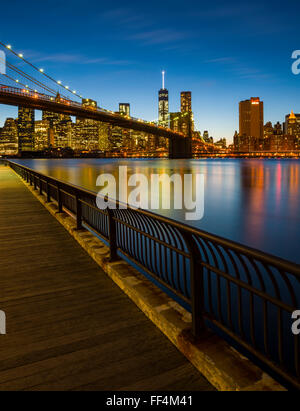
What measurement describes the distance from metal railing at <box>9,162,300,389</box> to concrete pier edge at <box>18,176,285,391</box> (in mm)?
100

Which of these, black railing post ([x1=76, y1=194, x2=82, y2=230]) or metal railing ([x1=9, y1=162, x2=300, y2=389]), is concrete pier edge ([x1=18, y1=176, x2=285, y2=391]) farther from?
black railing post ([x1=76, y1=194, x2=82, y2=230])

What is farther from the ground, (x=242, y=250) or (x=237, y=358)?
(x=242, y=250)

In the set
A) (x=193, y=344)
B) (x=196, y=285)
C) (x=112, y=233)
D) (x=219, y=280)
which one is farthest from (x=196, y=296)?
(x=112, y=233)

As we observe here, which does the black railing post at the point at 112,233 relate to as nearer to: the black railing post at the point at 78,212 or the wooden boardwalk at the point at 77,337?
the wooden boardwalk at the point at 77,337

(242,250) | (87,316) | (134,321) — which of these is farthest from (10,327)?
(242,250)

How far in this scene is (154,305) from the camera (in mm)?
3086

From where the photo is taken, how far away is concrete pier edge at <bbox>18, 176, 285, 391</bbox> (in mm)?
2074

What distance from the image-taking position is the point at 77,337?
2.80m

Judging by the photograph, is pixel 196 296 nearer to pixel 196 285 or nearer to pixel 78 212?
pixel 196 285

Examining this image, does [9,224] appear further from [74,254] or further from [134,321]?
[134,321]

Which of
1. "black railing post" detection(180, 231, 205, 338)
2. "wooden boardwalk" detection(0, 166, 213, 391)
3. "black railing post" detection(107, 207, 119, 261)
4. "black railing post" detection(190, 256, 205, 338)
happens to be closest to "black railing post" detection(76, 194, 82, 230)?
"wooden boardwalk" detection(0, 166, 213, 391)

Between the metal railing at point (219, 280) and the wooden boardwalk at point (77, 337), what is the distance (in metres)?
0.40

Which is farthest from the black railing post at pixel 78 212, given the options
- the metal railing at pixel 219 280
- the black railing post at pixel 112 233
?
the black railing post at pixel 112 233
